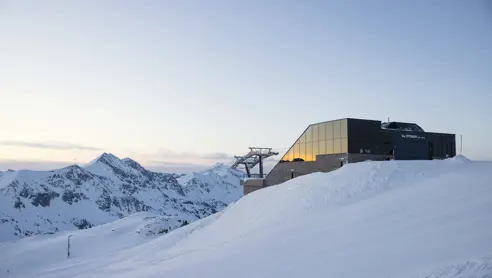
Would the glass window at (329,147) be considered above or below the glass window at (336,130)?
below

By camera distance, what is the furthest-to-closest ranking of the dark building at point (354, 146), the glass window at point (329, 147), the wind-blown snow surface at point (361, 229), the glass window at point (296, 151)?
the glass window at point (296, 151) → the glass window at point (329, 147) → the dark building at point (354, 146) → the wind-blown snow surface at point (361, 229)

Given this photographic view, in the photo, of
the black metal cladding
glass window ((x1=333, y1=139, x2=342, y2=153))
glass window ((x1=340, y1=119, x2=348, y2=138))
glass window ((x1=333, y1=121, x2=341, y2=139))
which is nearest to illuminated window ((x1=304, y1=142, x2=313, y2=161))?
glass window ((x1=333, y1=139, x2=342, y2=153))

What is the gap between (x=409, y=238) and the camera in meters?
11.6

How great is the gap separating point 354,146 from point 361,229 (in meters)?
17.3

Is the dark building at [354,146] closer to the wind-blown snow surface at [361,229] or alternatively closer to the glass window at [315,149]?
the glass window at [315,149]

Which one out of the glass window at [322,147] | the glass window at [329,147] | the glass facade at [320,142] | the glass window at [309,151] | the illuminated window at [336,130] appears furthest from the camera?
the glass window at [309,151]

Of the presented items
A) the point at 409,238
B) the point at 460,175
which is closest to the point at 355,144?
the point at 460,175

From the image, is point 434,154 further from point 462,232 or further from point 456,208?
point 462,232

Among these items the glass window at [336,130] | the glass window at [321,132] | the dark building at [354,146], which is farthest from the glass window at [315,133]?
the glass window at [336,130]

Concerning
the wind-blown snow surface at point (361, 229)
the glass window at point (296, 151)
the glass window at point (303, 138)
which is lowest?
the wind-blown snow surface at point (361, 229)

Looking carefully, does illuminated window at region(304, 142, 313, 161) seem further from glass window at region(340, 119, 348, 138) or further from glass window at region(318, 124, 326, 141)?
glass window at region(340, 119, 348, 138)

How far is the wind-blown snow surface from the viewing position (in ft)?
33.1

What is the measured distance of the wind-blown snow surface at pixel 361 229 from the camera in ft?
33.1

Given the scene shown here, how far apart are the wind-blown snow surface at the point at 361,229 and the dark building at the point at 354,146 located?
21.1ft
